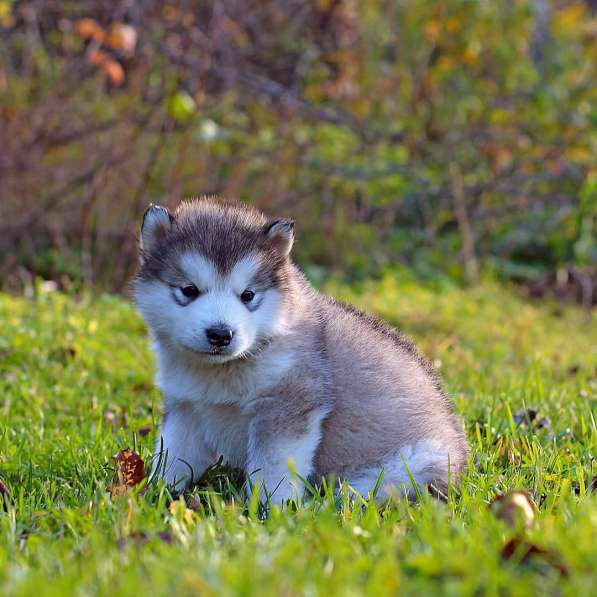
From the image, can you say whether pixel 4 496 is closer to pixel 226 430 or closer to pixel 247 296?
pixel 226 430

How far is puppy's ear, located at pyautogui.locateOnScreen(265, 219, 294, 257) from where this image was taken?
3.78 meters

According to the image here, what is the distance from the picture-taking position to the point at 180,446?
3773 mm

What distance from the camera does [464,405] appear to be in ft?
15.8

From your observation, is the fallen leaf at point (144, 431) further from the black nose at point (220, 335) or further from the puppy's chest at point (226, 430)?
the black nose at point (220, 335)

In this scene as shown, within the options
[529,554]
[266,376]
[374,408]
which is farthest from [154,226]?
[529,554]

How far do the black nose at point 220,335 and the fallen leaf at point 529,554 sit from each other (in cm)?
132

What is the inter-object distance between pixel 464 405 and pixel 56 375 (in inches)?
94.0

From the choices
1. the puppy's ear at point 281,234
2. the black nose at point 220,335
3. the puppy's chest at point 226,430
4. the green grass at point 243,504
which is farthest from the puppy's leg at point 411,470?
the puppy's ear at point 281,234

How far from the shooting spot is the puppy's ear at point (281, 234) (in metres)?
3.78

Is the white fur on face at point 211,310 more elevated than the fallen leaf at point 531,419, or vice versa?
the white fur on face at point 211,310

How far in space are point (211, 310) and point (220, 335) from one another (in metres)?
0.13

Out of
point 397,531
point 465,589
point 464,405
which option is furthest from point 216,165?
point 465,589

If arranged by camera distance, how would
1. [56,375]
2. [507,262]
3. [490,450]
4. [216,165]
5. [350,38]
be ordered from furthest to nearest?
[350,38], [507,262], [216,165], [56,375], [490,450]

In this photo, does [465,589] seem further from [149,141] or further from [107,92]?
[107,92]
